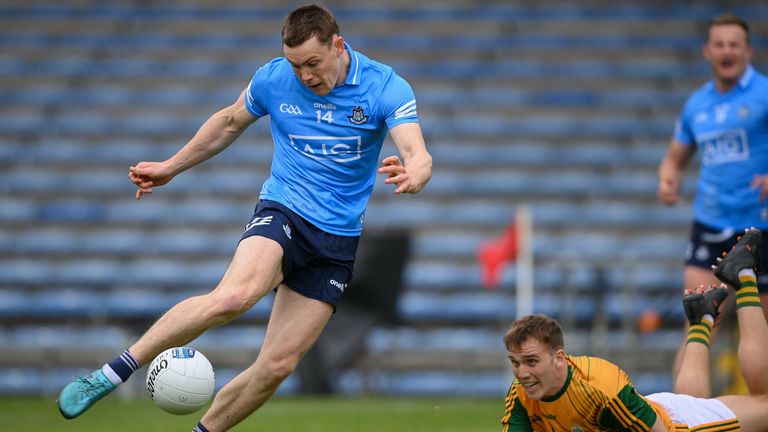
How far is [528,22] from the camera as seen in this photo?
19.6 metres

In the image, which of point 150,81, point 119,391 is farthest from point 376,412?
point 150,81

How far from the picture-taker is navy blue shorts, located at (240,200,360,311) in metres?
5.79

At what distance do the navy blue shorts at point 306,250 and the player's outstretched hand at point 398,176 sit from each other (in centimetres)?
82

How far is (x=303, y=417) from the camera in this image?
10.0m

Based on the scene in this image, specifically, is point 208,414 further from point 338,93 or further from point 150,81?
point 150,81

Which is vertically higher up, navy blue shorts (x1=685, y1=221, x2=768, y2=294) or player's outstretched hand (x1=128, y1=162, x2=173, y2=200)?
player's outstretched hand (x1=128, y1=162, x2=173, y2=200)

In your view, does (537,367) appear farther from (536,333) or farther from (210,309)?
(210,309)

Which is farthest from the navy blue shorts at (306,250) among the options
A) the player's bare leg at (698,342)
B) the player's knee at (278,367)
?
the player's bare leg at (698,342)

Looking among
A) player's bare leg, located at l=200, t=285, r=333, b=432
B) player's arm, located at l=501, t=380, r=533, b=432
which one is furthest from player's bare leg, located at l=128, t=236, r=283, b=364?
player's arm, located at l=501, t=380, r=533, b=432

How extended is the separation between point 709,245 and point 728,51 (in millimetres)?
1299

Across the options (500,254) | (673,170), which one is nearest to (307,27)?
(673,170)

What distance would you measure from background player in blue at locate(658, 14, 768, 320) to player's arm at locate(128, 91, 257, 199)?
10.6 feet

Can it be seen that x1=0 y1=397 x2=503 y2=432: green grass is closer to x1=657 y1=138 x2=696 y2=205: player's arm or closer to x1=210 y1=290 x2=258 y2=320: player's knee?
x1=657 y1=138 x2=696 y2=205: player's arm

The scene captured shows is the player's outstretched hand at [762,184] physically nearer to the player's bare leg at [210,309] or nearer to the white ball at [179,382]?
the player's bare leg at [210,309]
